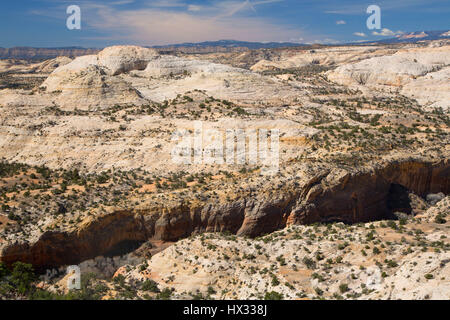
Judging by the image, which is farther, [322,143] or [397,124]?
[397,124]

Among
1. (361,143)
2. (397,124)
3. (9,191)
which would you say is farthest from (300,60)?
(9,191)

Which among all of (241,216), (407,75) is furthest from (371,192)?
(407,75)

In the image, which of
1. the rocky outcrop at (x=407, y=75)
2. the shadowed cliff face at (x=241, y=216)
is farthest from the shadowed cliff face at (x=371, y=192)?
the rocky outcrop at (x=407, y=75)

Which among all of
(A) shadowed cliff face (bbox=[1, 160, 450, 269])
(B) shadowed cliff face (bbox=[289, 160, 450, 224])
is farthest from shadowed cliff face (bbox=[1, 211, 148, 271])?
(B) shadowed cliff face (bbox=[289, 160, 450, 224])

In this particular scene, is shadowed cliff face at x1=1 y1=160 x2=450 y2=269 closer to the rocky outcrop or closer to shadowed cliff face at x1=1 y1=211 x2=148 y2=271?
shadowed cliff face at x1=1 y1=211 x2=148 y2=271

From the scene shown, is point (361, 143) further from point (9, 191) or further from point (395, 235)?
point (9, 191)

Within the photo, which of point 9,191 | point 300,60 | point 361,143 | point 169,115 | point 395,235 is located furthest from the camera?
point 300,60

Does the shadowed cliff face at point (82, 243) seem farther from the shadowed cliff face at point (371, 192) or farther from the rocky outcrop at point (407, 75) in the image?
the rocky outcrop at point (407, 75)

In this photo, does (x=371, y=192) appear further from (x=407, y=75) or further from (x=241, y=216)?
(x=407, y=75)

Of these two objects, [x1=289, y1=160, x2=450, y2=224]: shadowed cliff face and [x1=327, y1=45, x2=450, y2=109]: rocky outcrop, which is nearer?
[x1=289, y1=160, x2=450, y2=224]: shadowed cliff face
